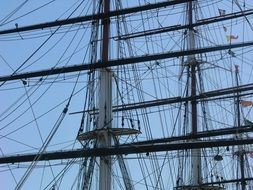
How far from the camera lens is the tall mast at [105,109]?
26531mm

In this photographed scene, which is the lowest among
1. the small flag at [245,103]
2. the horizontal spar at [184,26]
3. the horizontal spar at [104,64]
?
the horizontal spar at [104,64]

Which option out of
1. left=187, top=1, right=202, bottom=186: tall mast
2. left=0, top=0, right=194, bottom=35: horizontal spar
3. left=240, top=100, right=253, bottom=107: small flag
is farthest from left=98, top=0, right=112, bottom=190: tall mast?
left=240, top=100, right=253, bottom=107: small flag

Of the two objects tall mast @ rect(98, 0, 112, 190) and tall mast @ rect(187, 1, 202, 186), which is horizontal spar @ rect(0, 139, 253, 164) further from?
tall mast @ rect(187, 1, 202, 186)

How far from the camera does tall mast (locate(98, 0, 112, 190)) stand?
26531 millimetres

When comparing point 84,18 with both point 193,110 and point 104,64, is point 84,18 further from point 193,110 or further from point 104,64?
point 193,110

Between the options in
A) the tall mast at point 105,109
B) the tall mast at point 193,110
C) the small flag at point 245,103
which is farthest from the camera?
the small flag at point 245,103

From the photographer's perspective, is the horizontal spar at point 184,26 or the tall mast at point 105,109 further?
the horizontal spar at point 184,26

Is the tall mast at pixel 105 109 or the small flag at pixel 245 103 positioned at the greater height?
the small flag at pixel 245 103

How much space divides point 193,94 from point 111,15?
1186cm

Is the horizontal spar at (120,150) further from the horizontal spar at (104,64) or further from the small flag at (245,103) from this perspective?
the small flag at (245,103)

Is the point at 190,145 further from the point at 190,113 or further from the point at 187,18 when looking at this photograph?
the point at 187,18

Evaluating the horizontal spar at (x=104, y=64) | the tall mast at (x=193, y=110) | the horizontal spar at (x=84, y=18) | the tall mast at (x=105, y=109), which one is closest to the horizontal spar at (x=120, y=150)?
the tall mast at (x=105, y=109)

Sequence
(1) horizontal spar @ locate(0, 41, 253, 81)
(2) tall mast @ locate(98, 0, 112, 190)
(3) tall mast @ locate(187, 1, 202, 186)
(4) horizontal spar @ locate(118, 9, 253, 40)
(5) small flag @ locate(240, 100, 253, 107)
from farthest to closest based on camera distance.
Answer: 1. (5) small flag @ locate(240, 100, 253, 107)
2. (3) tall mast @ locate(187, 1, 202, 186)
3. (4) horizontal spar @ locate(118, 9, 253, 40)
4. (1) horizontal spar @ locate(0, 41, 253, 81)
5. (2) tall mast @ locate(98, 0, 112, 190)

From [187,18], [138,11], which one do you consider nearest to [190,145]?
[138,11]
